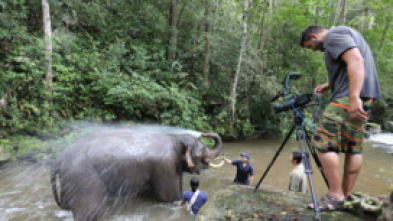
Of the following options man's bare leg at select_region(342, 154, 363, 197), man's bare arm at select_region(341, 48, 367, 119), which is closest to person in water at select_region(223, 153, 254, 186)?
man's bare leg at select_region(342, 154, 363, 197)

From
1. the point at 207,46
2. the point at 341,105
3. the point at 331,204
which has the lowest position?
the point at 331,204

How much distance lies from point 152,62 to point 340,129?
35.2 ft

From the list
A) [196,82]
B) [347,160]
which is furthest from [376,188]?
[196,82]

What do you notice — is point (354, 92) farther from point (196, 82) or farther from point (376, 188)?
point (196, 82)

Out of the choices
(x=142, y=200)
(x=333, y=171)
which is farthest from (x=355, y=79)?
(x=142, y=200)

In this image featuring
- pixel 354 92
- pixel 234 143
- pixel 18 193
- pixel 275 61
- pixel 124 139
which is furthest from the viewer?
pixel 275 61

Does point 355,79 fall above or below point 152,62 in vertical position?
below

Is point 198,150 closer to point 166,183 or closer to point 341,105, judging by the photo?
point 166,183

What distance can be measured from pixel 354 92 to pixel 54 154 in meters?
8.07

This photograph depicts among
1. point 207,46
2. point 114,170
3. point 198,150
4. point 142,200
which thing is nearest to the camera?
point 114,170

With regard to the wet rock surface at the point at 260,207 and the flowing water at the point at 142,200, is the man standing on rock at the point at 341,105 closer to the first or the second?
the wet rock surface at the point at 260,207

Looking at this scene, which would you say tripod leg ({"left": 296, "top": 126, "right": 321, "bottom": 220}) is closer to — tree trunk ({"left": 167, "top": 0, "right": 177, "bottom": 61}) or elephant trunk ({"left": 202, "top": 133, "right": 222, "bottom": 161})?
elephant trunk ({"left": 202, "top": 133, "right": 222, "bottom": 161})

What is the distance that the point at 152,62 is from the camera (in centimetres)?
1227

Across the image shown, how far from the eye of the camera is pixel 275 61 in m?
15.4
